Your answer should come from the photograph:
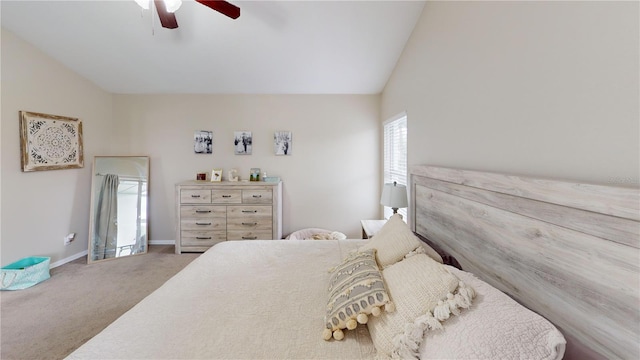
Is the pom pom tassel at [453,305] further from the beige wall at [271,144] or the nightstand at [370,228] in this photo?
the beige wall at [271,144]

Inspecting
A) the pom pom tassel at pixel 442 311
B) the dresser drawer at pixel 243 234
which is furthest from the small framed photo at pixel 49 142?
the pom pom tassel at pixel 442 311

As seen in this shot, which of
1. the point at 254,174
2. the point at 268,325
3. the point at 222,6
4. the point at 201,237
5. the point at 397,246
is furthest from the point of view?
the point at 254,174

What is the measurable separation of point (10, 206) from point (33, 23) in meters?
1.88

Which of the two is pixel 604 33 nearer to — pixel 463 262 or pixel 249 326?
pixel 463 262

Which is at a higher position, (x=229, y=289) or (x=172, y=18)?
(x=172, y=18)

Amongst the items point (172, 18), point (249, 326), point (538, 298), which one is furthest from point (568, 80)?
point (172, 18)

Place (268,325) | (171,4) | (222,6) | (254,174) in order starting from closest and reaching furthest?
1. (268,325)
2. (171,4)
3. (222,6)
4. (254,174)

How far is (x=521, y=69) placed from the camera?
1015mm

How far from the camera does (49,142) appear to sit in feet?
9.09

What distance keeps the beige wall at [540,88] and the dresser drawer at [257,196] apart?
2.20 metres

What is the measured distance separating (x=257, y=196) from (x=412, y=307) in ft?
8.87

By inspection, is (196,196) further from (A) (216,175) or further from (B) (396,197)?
(B) (396,197)

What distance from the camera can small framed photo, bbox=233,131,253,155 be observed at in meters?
3.65

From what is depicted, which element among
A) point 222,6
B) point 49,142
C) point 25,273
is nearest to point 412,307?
point 222,6
